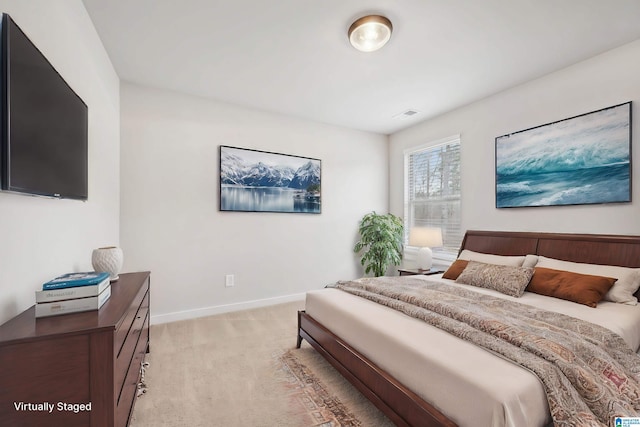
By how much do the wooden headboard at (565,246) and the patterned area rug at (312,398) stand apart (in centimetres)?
240

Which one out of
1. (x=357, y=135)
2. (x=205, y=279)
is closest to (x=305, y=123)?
(x=357, y=135)

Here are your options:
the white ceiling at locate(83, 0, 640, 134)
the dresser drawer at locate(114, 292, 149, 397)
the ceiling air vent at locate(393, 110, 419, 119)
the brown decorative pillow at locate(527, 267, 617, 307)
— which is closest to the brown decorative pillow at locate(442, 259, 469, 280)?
the brown decorative pillow at locate(527, 267, 617, 307)

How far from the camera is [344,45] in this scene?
2.41 m

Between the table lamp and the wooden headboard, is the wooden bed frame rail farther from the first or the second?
the wooden headboard

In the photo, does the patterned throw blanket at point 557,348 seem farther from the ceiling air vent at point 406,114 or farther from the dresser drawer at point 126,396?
the ceiling air vent at point 406,114

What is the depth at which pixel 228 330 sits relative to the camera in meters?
2.99

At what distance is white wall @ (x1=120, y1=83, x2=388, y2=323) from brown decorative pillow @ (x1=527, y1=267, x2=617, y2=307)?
99.7 inches

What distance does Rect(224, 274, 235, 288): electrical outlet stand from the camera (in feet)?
11.6

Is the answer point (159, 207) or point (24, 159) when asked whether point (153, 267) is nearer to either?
point (159, 207)

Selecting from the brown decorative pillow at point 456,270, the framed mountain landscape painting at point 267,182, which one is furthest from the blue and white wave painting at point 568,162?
the framed mountain landscape painting at point 267,182

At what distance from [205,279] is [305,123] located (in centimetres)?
246

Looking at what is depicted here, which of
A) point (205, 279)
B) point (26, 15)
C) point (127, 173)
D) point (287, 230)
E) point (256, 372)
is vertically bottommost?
point (256, 372)

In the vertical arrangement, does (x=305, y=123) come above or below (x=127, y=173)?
above

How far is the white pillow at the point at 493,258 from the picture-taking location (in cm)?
277
